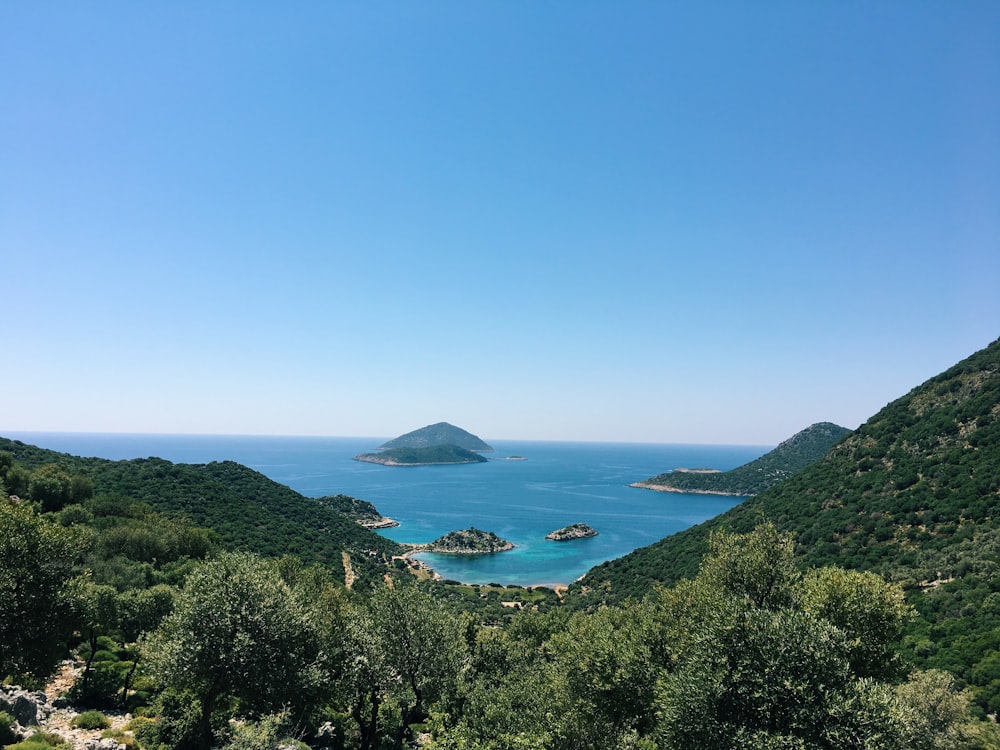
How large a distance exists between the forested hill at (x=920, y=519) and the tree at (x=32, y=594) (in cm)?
4942

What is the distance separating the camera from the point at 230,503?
90.8m

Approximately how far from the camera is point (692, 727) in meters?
15.6

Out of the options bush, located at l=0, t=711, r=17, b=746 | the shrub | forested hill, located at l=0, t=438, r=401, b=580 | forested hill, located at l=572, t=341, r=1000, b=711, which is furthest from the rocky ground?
forested hill, located at l=0, t=438, r=401, b=580

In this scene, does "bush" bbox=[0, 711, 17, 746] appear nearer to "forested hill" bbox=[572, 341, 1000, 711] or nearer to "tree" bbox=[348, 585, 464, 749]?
"tree" bbox=[348, 585, 464, 749]

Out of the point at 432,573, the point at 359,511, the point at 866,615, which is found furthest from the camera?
the point at 359,511

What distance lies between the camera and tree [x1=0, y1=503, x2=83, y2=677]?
2056 centimetres

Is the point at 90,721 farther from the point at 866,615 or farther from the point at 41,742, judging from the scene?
the point at 866,615

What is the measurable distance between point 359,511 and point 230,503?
81.2 metres

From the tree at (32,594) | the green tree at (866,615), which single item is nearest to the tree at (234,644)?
the tree at (32,594)

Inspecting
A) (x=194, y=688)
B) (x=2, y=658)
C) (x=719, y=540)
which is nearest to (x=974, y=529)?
(x=719, y=540)

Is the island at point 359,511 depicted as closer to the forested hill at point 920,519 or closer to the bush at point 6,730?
the forested hill at point 920,519

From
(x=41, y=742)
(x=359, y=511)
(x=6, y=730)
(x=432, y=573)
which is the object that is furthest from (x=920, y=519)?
(x=359, y=511)

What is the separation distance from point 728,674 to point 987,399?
81.3 m

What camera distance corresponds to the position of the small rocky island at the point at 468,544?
13400cm
